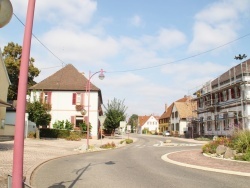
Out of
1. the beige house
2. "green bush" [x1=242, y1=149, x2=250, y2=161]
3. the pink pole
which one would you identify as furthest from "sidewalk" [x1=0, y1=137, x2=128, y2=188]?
"green bush" [x1=242, y1=149, x2=250, y2=161]

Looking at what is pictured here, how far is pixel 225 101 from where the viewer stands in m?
44.3

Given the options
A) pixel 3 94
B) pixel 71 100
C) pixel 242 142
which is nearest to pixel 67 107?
pixel 71 100

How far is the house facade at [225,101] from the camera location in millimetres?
39000

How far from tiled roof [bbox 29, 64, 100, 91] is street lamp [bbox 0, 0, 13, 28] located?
38992mm

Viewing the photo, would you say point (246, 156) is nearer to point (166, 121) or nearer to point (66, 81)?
point (66, 81)

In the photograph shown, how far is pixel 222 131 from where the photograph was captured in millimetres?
44312

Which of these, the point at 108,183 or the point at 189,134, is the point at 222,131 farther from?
the point at 108,183

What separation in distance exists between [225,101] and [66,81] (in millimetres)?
24219

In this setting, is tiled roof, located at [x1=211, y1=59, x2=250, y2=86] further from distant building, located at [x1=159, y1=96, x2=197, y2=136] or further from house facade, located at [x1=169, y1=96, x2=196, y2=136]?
house facade, located at [x1=169, y1=96, x2=196, y2=136]

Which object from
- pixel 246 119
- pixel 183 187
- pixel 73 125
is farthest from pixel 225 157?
pixel 73 125

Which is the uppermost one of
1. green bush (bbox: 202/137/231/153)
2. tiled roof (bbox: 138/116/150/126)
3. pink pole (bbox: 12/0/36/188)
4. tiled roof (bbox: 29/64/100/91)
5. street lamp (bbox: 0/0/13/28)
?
tiled roof (bbox: 29/64/100/91)

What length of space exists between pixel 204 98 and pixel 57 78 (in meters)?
25.4

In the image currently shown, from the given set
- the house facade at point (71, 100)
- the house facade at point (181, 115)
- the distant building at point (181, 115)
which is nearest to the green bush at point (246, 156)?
the house facade at point (71, 100)

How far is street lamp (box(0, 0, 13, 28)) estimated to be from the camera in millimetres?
4262
